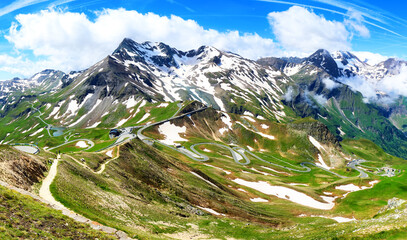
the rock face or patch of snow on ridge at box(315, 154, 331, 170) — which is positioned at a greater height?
patch of snow on ridge at box(315, 154, 331, 170)

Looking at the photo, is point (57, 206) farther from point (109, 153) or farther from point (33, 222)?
point (109, 153)

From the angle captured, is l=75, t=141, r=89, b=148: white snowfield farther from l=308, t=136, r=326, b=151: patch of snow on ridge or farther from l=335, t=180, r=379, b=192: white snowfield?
l=308, t=136, r=326, b=151: patch of snow on ridge

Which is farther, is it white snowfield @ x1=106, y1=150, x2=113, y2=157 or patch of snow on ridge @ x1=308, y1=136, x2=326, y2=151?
patch of snow on ridge @ x1=308, y1=136, x2=326, y2=151

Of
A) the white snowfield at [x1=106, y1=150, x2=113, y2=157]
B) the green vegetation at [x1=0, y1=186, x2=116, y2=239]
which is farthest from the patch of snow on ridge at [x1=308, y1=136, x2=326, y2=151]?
the green vegetation at [x1=0, y1=186, x2=116, y2=239]

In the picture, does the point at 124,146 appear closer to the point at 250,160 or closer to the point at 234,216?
the point at 234,216

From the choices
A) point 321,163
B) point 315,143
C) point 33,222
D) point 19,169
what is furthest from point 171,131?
point 33,222

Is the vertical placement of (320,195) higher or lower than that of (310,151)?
lower

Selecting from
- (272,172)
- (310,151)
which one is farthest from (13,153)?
(310,151)
